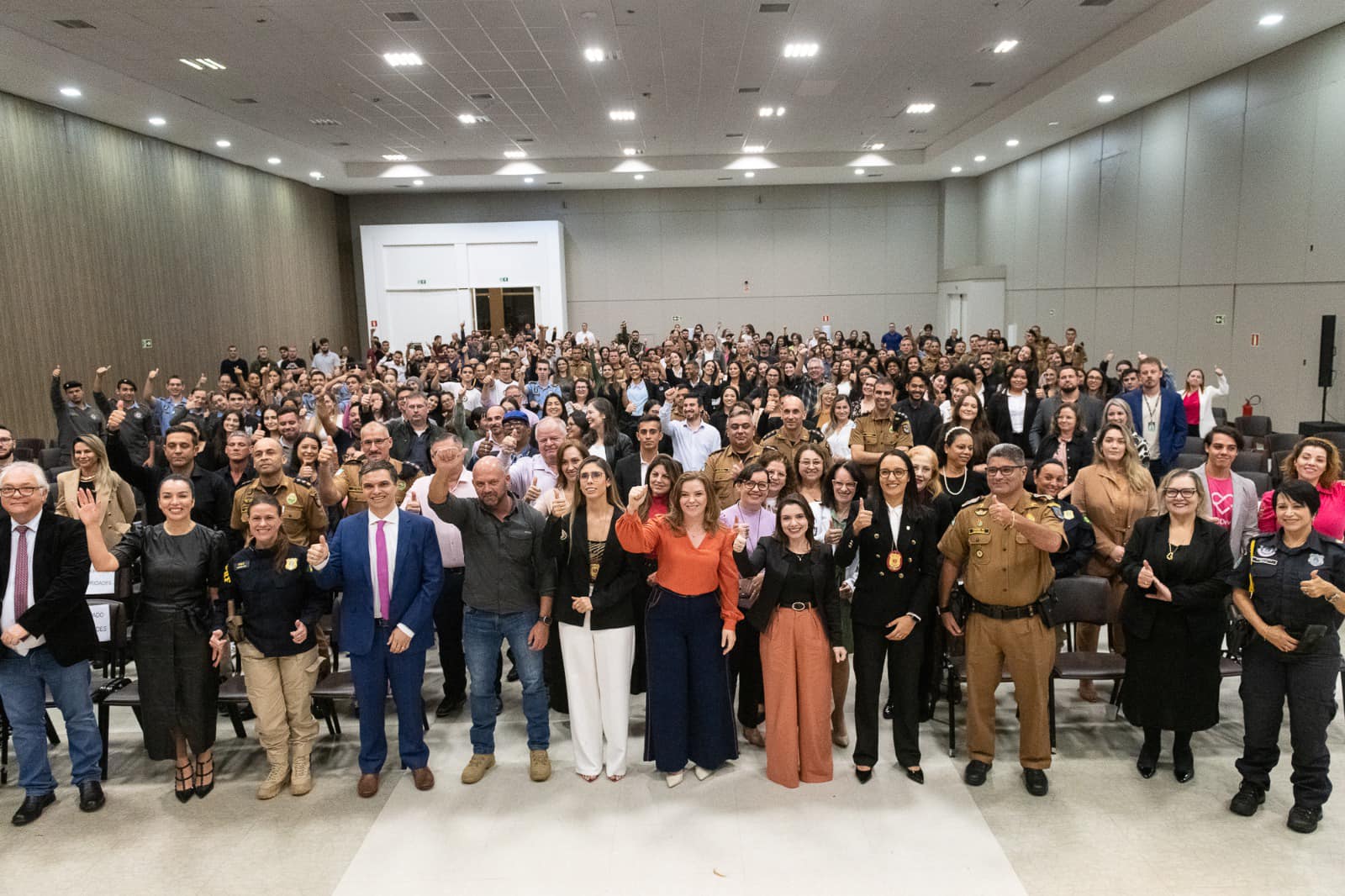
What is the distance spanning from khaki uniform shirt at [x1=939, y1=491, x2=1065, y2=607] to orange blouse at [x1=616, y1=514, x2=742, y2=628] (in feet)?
4.01

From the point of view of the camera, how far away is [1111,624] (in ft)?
16.8

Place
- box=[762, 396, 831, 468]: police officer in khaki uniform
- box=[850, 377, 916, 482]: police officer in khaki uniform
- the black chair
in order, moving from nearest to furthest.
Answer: the black chair, box=[762, 396, 831, 468]: police officer in khaki uniform, box=[850, 377, 916, 482]: police officer in khaki uniform

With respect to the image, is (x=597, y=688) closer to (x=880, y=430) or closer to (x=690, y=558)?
(x=690, y=558)

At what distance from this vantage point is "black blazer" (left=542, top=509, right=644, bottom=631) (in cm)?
425

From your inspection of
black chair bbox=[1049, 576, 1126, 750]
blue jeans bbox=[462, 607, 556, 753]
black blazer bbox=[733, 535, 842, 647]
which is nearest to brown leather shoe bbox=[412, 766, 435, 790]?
blue jeans bbox=[462, 607, 556, 753]

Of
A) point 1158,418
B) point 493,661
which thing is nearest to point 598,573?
point 493,661

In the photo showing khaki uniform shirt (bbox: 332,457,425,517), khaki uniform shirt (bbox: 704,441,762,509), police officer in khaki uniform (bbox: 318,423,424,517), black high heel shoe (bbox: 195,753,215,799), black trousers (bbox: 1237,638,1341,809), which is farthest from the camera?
khaki uniform shirt (bbox: 704,441,762,509)

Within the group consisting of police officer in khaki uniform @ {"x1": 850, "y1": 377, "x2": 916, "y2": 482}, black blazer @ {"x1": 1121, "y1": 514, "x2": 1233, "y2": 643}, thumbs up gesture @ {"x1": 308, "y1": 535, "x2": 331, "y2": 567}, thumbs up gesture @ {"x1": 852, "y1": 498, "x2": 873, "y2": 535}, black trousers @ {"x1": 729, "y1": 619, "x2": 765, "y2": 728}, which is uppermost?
police officer in khaki uniform @ {"x1": 850, "y1": 377, "x2": 916, "y2": 482}

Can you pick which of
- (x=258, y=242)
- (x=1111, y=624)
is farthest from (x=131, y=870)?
(x=258, y=242)

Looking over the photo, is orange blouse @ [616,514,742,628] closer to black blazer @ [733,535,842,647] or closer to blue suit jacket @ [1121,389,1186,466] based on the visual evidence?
black blazer @ [733,535,842,647]

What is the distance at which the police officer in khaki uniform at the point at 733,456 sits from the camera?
18.2 feet

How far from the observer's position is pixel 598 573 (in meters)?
4.26

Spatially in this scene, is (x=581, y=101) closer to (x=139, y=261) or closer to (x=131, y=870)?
(x=139, y=261)

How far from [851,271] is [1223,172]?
1235 cm
